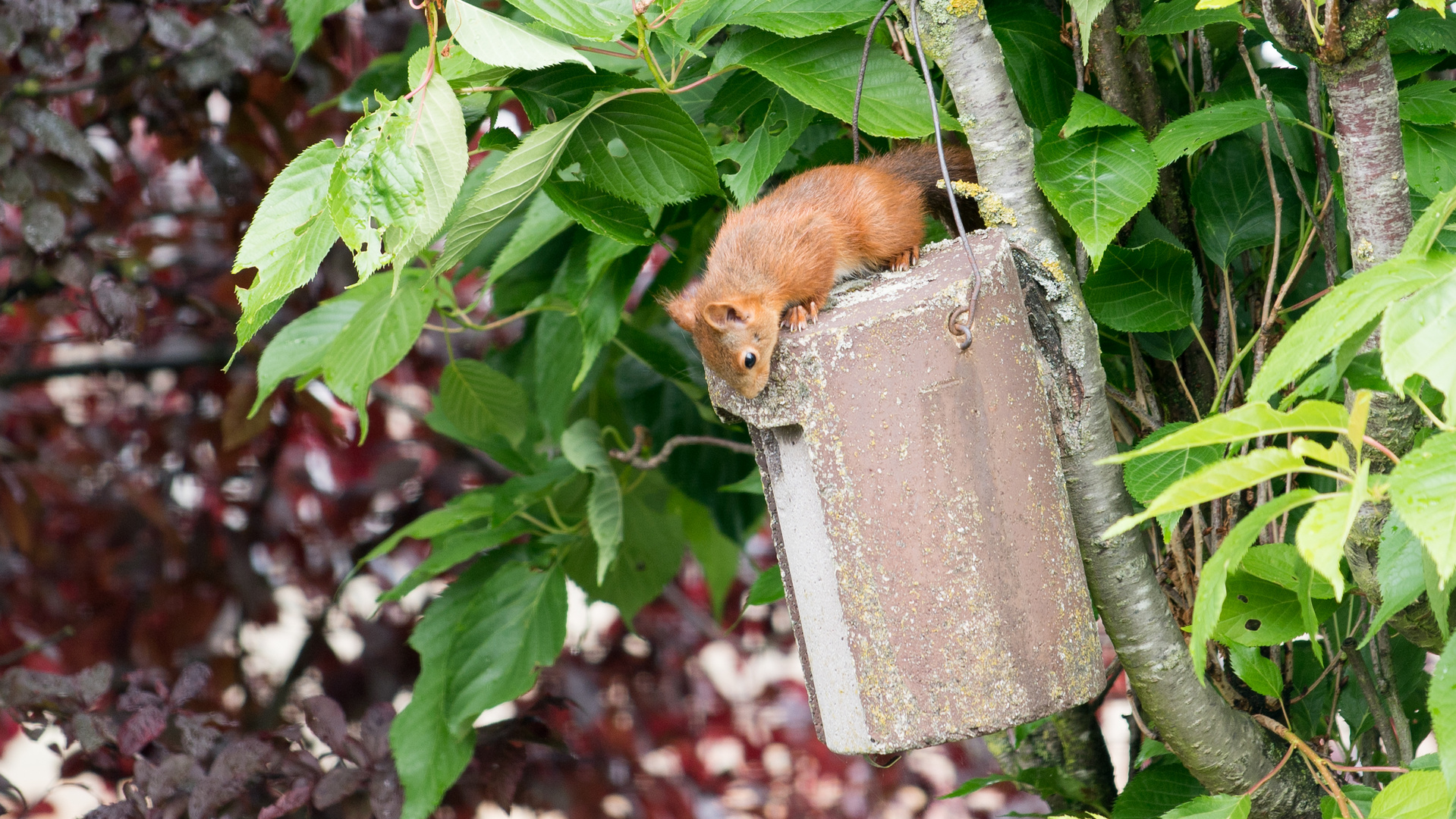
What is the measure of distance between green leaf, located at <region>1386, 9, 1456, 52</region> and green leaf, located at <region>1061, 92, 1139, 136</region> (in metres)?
0.25

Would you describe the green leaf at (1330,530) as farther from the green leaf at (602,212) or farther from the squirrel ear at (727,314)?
the green leaf at (602,212)

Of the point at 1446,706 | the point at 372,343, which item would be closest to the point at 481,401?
the point at 372,343

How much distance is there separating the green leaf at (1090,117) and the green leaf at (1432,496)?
51 cm

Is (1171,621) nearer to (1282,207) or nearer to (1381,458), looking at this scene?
(1381,458)

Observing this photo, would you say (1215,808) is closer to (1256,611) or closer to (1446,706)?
(1256,611)

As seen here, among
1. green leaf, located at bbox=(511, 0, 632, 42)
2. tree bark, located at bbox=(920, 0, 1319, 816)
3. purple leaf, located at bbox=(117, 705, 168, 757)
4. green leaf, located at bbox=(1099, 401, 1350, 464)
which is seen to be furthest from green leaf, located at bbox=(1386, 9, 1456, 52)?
purple leaf, located at bbox=(117, 705, 168, 757)

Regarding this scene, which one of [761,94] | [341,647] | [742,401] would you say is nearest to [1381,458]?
[742,401]

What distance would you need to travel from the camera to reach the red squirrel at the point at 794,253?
3.94 feet

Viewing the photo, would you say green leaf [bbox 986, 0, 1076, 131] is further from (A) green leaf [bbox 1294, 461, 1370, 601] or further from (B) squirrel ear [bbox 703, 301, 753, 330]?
(A) green leaf [bbox 1294, 461, 1370, 601]

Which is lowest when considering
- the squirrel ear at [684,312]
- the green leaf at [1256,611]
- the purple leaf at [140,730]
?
the purple leaf at [140,730]

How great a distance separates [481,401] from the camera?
185cm

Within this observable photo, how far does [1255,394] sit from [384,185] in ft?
2.15

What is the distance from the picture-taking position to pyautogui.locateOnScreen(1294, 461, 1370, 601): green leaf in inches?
25.6

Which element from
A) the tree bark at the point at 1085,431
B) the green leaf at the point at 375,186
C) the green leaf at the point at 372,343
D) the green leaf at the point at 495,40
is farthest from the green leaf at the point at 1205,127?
the green leaf at the point at 372,343
